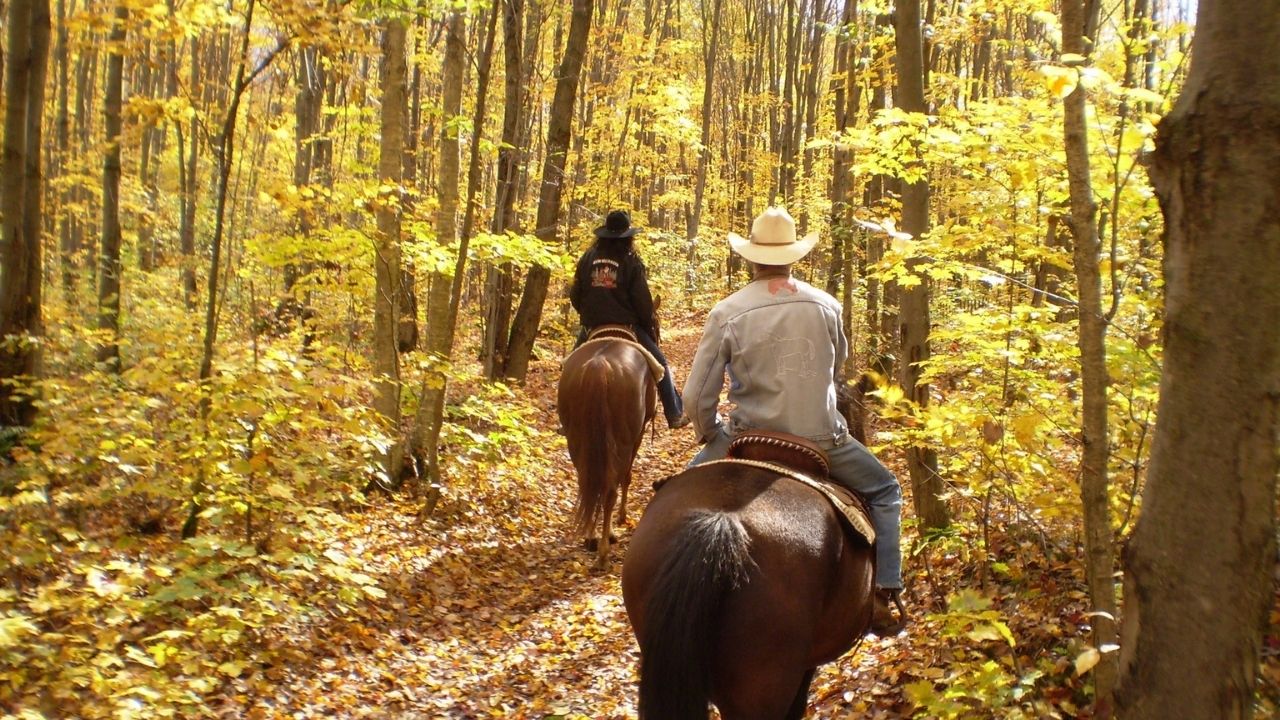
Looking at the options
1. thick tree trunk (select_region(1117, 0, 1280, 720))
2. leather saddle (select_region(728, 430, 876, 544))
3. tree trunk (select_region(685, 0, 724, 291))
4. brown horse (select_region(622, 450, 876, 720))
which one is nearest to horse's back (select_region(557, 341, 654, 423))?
leather saddle (select_region(728, 430, 876, 544))

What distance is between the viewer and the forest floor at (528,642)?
182 inches

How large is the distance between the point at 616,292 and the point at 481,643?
152 inches

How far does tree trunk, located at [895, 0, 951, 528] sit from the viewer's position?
6.42m

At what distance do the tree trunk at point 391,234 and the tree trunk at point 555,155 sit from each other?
4.18 metres

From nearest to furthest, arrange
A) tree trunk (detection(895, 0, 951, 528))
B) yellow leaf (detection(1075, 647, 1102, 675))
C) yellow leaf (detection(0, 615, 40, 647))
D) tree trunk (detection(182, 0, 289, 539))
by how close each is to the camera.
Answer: yellow leaf (detection(1075, 647, 1102, 675))
yellow leaf (detection(0, 615, 40, 647))
tree trunk (detection(182, 0, 289, 539))
tree trunk (detection(895, 0, 951, 528))

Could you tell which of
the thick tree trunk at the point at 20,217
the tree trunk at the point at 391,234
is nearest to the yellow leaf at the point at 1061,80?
the tree trunk at the point at 391,234

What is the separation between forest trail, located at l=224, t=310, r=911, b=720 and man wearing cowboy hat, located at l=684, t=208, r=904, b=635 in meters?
1.07

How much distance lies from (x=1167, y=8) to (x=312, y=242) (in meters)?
24.1

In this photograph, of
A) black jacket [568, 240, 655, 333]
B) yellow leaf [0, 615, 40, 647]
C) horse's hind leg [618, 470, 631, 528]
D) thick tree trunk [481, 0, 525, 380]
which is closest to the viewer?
yellow leaf [0, 615, 40, 647]

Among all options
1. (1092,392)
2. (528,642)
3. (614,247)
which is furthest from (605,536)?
(1092,392)

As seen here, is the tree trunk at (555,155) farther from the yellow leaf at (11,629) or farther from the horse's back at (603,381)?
the yellow leaf at (11,629)

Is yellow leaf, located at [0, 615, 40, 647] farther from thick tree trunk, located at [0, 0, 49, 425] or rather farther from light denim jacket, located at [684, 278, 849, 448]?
thick tree trunk, located at [0, 0, 49, 425]

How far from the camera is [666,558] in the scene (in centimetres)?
318

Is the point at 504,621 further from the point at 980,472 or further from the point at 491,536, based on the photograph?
the point at 980,472
